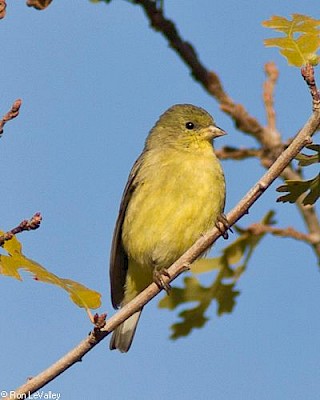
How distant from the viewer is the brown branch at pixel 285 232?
4719 mm

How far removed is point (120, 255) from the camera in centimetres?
655

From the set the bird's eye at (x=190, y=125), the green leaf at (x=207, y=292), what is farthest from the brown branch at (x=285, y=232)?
the bird's eye at (x=190, y=125)

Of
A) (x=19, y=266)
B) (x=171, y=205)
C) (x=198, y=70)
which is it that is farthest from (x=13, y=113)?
(x=171, y=205)

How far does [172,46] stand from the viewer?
16.5 feet

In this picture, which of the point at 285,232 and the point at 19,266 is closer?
the point at 19,266

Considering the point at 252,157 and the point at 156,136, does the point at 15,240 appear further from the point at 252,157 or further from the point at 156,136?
the point at 156,136

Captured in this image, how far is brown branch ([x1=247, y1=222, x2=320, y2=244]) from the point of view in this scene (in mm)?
4719

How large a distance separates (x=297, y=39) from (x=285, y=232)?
140cm

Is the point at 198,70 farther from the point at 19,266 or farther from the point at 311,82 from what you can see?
the point at 19,266

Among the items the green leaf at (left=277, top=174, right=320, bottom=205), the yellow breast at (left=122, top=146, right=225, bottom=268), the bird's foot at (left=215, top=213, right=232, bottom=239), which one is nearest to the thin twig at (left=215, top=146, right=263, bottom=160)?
the yellow breast at (left=122, top=146, right=225, bottom=268)

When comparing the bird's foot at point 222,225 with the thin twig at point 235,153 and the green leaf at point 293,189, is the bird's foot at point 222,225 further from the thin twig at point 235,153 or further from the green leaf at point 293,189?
the thin twig at point 235,153

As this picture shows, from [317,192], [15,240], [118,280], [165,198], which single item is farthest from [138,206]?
[15,240]

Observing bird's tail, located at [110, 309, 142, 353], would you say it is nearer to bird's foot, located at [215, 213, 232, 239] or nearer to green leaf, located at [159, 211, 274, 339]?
green leaf, located at [159, 211, 274, 339]

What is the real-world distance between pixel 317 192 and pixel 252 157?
1.14 m
